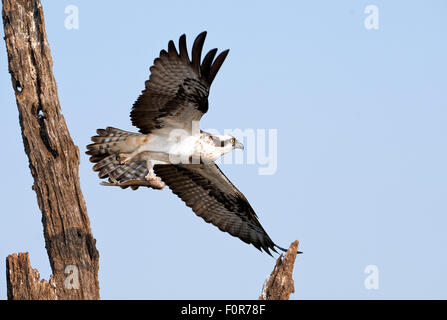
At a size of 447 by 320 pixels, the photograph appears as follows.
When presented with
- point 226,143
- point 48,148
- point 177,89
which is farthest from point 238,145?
point 48,148

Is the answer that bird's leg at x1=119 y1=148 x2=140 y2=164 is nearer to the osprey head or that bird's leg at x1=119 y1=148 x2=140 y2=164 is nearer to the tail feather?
the tail feather

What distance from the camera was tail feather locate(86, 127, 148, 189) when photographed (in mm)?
10086

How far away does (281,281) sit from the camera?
7.71m

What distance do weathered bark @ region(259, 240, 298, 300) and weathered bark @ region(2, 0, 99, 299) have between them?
6.51 ft

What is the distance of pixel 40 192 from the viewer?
803 cm

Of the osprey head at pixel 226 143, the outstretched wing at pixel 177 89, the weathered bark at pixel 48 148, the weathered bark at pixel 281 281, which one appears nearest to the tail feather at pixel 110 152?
the outstretched wing at pixel 177 89

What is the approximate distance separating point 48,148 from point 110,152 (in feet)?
7.15

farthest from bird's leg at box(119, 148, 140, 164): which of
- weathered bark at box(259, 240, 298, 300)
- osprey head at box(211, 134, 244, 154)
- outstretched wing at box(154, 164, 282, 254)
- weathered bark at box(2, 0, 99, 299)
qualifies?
weathered bark at box(259, 240, 298, 300)

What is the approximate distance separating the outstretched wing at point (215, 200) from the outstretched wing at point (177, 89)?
92 cm

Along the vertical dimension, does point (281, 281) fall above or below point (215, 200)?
below

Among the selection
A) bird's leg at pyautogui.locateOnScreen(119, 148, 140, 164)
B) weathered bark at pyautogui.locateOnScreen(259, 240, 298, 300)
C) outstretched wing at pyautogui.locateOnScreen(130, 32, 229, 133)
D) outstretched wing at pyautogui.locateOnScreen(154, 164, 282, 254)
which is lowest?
weathered bark at pyautogui.locateOnScreen(259, 240, 298, 300)

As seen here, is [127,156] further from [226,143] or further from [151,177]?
[226,143]

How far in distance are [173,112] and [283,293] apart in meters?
3.29
